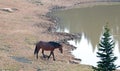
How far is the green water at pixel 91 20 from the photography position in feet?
189

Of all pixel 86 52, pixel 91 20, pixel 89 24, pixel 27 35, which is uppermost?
pixel 91 20

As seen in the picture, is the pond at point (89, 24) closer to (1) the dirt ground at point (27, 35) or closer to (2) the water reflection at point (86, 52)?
(2) the water reflection at point (86, 52)

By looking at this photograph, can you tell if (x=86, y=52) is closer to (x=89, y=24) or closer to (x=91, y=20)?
(x=89, y=24)

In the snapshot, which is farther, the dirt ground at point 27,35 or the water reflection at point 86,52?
the water reflection at point 86,52

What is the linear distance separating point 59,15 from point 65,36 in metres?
22.1

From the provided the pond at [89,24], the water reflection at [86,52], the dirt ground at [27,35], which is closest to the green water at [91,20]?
the pond at [89,24]

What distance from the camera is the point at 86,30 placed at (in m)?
59.6

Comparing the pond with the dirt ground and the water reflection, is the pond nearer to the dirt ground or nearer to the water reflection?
the water reflection

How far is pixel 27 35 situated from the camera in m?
47.9

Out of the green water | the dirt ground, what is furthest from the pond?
the dirt ground

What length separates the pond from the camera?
149 ft

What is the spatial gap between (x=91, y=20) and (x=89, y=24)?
3751 millimetres

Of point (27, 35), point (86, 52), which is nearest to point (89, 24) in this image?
point (86, 52)

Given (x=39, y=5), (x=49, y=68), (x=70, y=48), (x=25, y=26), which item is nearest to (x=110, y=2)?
(x=39, y=5)
